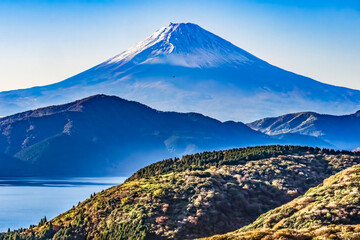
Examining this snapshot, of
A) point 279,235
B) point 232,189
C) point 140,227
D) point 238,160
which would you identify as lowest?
point 279,235

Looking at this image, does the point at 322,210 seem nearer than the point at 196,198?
Yes

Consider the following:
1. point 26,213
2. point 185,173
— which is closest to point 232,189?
point 185,173

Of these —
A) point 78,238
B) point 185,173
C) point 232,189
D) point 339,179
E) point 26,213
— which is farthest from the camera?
point 26,213

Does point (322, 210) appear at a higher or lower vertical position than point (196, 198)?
lower

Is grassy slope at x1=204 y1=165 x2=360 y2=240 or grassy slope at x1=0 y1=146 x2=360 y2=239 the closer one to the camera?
grassy slope at x1=204 y1=165 x2=360 y2=240

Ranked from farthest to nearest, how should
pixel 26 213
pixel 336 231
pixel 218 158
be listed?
pixel 26 213
pixel 218 158
pixel 336 231

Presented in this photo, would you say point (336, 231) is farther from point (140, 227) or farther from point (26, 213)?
point (26, 213)

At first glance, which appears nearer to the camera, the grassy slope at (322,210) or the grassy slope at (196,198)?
the grassy slope at (322,210)

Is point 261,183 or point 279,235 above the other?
point 261,183
